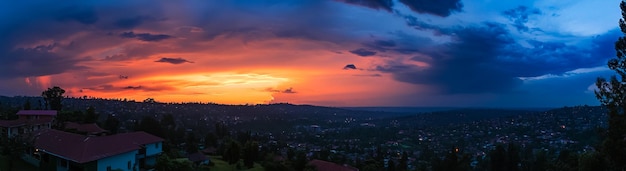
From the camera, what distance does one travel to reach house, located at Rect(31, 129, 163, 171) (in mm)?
25875

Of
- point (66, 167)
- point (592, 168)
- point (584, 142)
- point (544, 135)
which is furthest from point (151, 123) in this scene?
point (544, 135)

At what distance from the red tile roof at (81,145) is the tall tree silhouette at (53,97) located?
35969mm

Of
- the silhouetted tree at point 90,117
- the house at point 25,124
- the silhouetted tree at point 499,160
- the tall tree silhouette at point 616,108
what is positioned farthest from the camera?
the silhouetted tree at point 499,160

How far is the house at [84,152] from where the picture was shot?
84.9 feet

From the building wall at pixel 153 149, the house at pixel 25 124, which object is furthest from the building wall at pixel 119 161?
the house at pixel 25 124

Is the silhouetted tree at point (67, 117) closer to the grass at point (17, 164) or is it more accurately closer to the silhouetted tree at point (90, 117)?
the silhouetted tree at point (90, 117)

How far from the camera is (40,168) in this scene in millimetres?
28016

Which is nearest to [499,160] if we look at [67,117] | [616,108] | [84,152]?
[616,108]

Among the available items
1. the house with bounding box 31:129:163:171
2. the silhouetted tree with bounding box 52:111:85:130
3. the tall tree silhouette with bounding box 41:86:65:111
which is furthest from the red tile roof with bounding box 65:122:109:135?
the tall tree silhouette with bounding box 41:86:65:111

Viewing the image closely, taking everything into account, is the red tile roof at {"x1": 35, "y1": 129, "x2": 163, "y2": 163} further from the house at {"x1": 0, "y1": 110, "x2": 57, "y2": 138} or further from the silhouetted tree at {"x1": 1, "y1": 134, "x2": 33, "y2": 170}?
the house at {"x1": 0, "y1": 110, "x2": 57, "y2": 138}

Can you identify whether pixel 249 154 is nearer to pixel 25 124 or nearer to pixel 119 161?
pixel 119 161

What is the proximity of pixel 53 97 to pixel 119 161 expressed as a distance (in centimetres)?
4329

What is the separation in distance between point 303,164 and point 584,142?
64.8 m

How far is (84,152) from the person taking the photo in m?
25.9
